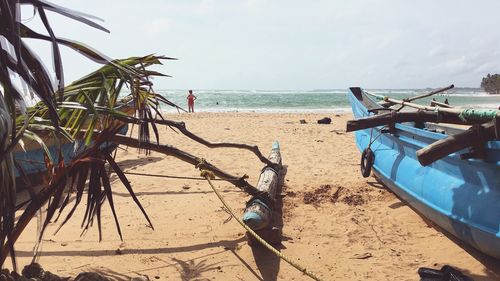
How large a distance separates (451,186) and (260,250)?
2075 millimetres

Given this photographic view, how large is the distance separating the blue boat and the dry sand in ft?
0.97

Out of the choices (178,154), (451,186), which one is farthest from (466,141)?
(178,154)

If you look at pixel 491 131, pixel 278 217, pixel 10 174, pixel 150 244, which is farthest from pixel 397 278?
pixel 10 174

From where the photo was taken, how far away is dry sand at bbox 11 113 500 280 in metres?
3.96

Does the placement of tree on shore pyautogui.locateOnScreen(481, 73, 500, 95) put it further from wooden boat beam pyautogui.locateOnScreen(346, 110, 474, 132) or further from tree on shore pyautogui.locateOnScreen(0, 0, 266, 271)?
tree on shore pyautogui.locateOnScreen(0, 0, 266, 271)

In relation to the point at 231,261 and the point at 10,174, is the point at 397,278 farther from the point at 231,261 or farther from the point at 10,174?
the point at 10,174

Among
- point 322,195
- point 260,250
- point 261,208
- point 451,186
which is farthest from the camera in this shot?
point 322,195

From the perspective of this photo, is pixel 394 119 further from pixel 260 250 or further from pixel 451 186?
pixel 260 250

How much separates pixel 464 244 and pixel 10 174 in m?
4.17

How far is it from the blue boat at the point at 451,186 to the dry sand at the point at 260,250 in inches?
11.7

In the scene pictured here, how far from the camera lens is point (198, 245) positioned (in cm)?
462

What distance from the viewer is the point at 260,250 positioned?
4367 mm

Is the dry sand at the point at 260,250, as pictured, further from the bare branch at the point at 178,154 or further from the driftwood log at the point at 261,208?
the bare branch at the point at 178,154

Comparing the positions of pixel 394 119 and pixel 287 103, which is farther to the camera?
pixel 287 103
